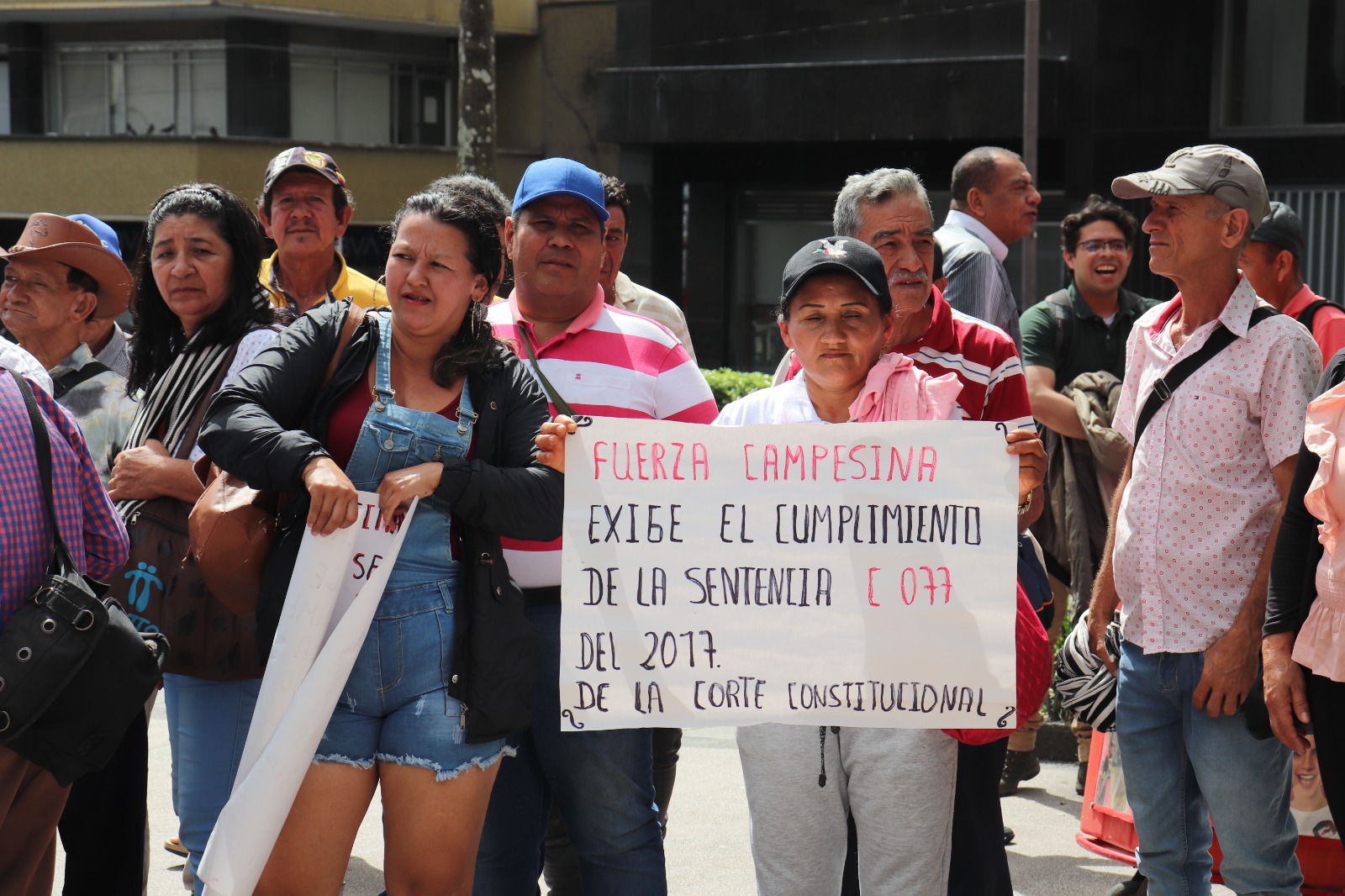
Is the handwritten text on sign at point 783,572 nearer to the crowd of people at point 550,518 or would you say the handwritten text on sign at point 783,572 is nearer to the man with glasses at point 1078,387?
the crowd of people at point 550,518

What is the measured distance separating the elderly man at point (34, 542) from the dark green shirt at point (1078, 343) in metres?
4.07

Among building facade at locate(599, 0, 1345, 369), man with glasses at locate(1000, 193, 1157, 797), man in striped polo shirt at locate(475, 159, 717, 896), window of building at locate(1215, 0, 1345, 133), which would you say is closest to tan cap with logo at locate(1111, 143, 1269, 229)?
man in striped polo shirt at locate(475, 159, 717, 896)

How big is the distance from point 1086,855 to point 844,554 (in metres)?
2.55

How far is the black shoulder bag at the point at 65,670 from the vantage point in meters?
3.02

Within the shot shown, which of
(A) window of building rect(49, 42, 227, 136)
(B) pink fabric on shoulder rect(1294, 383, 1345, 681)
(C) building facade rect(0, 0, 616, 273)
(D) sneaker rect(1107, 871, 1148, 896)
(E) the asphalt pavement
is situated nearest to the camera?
(B) pink fabric on shoulder rect(1294, 383, 1345, 681)

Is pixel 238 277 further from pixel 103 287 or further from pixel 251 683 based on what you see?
pixel 251 683

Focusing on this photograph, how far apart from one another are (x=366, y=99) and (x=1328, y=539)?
79.4ft

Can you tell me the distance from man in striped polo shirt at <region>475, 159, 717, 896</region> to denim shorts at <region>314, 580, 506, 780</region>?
473 millimetres

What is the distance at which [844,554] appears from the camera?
3324mm

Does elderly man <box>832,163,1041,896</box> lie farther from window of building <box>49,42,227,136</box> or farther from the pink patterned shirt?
window of building <box>49,42,227,136</box>

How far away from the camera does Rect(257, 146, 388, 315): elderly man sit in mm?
5090

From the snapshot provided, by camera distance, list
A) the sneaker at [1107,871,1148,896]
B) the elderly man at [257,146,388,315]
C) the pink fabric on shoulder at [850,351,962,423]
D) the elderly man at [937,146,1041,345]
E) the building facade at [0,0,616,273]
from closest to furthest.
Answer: the pink fabric on shoulder at [850,351,962,423]
the sneaker at [1107,871,1148,896]
the elderly man at [257,146,388,315]
the elderly man at [937,146,1041,345]
the building facade at [0,0,616,273]

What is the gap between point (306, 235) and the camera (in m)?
5.09

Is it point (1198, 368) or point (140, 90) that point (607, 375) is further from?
point (140, 90)
